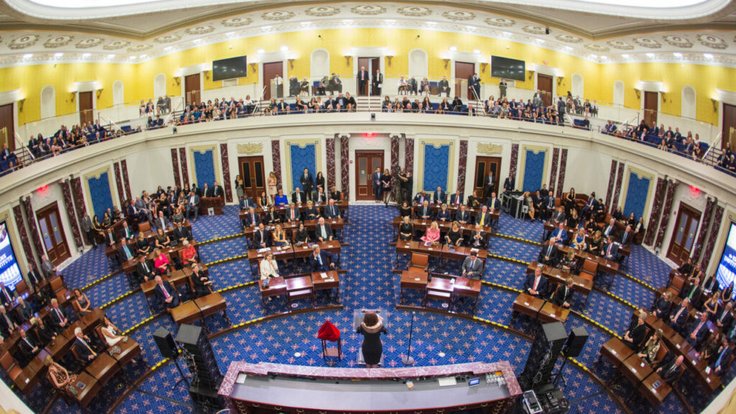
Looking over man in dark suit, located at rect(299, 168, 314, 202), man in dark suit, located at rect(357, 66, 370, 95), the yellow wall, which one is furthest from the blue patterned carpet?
the yellow wall

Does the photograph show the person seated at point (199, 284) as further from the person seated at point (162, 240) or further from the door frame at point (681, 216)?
the door frame at point (681, 216)

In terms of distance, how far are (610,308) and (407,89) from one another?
10.9 m

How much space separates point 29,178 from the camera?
37.6ft

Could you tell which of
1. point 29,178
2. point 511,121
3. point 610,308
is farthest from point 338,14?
point 610,308

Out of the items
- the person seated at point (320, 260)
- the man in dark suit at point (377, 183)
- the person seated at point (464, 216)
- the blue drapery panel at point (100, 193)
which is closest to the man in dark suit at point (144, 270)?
the person seated at point (320, 260)

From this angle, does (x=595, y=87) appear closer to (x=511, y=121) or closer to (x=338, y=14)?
(x=511, y=121)

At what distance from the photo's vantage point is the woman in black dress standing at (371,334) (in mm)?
7527

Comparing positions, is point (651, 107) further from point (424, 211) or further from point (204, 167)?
point (204, 167)

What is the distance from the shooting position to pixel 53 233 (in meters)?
12.7

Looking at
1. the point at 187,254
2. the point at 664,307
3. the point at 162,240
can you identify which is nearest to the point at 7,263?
the point at 162,240

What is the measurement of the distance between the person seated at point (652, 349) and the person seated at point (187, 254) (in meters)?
10.3

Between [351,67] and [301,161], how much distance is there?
17.3ft

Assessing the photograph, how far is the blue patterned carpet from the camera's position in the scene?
26.9ft

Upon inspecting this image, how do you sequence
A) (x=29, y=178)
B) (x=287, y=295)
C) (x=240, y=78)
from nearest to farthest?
(x=287, y=295), (x=29, y=178), (x=240, y=78)
